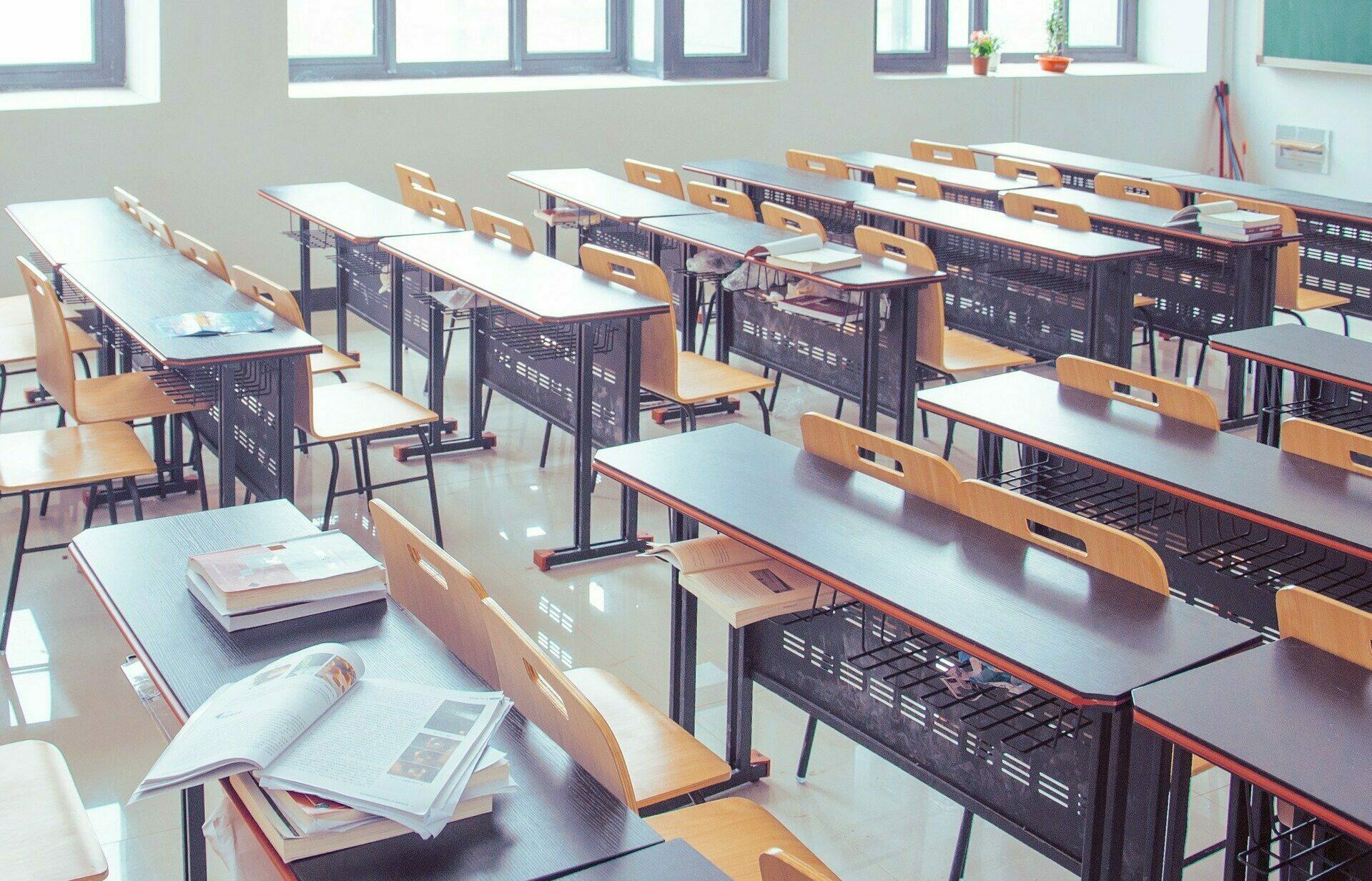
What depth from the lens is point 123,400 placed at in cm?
423

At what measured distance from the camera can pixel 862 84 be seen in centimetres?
873

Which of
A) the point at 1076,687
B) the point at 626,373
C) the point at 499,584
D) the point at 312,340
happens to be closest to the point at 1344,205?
the point at 626,373

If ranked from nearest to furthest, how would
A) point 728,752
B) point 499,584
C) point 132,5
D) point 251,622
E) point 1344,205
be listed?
point 251,622
point 728,752
point 499,584
point 1344,205
point 132,5

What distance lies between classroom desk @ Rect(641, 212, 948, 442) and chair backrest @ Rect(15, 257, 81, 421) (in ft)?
6.49

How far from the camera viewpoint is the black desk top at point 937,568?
6.60ft

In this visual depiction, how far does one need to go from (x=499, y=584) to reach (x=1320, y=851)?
8.46ft

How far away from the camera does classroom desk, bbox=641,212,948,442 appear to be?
14.6ft

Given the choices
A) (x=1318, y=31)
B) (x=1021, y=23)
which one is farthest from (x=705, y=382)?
(x=1318, y=31)

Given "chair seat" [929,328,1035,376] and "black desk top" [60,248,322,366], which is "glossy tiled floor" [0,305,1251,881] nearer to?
"chair seat" [929,328,1035,376]

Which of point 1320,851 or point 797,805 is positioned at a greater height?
point 1320,851

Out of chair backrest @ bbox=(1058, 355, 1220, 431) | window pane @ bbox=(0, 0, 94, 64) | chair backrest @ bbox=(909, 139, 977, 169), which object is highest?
window pane @ bbox=(0, 0, 94, 64)

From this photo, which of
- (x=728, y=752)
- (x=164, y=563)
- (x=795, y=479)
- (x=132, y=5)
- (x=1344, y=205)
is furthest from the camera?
(x=132, y=5)

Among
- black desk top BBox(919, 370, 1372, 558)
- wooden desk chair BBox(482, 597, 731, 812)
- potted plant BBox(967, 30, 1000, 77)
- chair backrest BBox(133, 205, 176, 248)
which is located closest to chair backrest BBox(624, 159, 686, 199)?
chair backrest BBox(133, 205, 176, 248)

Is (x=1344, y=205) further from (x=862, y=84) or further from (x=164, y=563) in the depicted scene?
(x=164, y=563)
